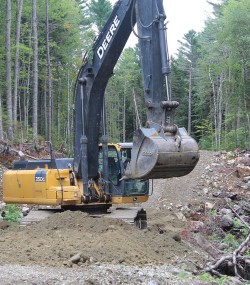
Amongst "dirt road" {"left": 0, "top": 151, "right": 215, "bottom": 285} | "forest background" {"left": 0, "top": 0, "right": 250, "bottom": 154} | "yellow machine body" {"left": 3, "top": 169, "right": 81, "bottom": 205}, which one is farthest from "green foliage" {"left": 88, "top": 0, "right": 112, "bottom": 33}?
"dirt road" {"left": 0, "top": 151, "right": 215, "bottom": 285}

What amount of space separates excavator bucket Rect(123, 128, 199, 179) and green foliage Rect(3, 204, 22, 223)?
4.31 meters

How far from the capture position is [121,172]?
1034 centimetres

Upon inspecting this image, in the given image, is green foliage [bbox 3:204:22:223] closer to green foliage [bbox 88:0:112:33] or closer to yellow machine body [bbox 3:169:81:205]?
yellow machine body [bbox 3:169:81:205]

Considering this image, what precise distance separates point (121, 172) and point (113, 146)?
0.55 metres

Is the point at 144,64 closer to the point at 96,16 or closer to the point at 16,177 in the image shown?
the point at 16,177

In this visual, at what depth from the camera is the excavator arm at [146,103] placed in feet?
22.9

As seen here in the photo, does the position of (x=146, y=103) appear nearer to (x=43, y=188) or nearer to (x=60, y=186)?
(x=60, y=186)

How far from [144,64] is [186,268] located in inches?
118

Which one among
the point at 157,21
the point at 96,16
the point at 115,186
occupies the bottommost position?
the point at 115,186

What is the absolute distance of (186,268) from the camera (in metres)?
7.54

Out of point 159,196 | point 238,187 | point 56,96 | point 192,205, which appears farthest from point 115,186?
point 56,96

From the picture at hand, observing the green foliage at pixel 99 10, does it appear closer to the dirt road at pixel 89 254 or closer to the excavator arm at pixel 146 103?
the excavator arm at pixel 146 103

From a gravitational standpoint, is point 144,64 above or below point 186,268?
above

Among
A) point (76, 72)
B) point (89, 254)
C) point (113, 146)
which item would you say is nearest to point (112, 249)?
point (89, 254)
